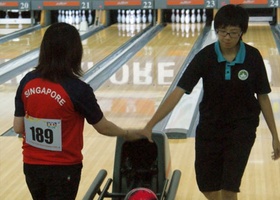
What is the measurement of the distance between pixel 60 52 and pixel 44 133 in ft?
1.08

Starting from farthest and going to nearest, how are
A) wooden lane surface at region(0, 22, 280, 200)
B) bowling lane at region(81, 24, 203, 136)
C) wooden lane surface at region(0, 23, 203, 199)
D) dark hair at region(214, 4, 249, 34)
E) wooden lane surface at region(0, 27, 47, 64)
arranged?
wooden lane surface at region(0, 27, 47, 64) < bowling lane at region(81, 24, 203, 136) < wooden lane surface at region(0, 23, 203, 199) < wooden lane surface at region(0, 22, 280, 200) < dark hair at region(214, 4, 249, 34)

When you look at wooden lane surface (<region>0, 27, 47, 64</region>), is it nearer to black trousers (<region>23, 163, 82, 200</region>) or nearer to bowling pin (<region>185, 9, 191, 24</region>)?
bowling pin (<region>185, 9, 191, 24</region>)

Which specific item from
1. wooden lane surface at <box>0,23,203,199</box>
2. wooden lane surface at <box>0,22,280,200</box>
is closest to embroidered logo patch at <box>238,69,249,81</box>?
Result: wooden lane surface at <box>0,22,280,200</box>

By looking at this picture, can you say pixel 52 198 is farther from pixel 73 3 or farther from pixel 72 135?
pixel 73 3

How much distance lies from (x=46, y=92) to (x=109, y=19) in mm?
10550

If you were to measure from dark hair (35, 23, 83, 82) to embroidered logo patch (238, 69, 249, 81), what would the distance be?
2.42ft

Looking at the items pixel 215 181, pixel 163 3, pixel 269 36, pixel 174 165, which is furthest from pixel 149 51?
pixel 215 181

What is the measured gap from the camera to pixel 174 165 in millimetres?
4570

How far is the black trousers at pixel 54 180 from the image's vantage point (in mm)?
2602

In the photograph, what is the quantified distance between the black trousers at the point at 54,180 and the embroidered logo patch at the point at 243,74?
2.65 ft

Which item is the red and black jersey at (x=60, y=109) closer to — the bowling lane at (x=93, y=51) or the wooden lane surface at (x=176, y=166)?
the wooden lane surface at (x=176, y=166)

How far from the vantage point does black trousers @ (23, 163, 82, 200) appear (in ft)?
8.54

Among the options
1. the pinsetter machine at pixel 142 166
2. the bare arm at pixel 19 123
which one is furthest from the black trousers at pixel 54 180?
the pinsetter machine at pixel 142 166

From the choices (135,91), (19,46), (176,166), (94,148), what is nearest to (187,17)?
(19,46)
